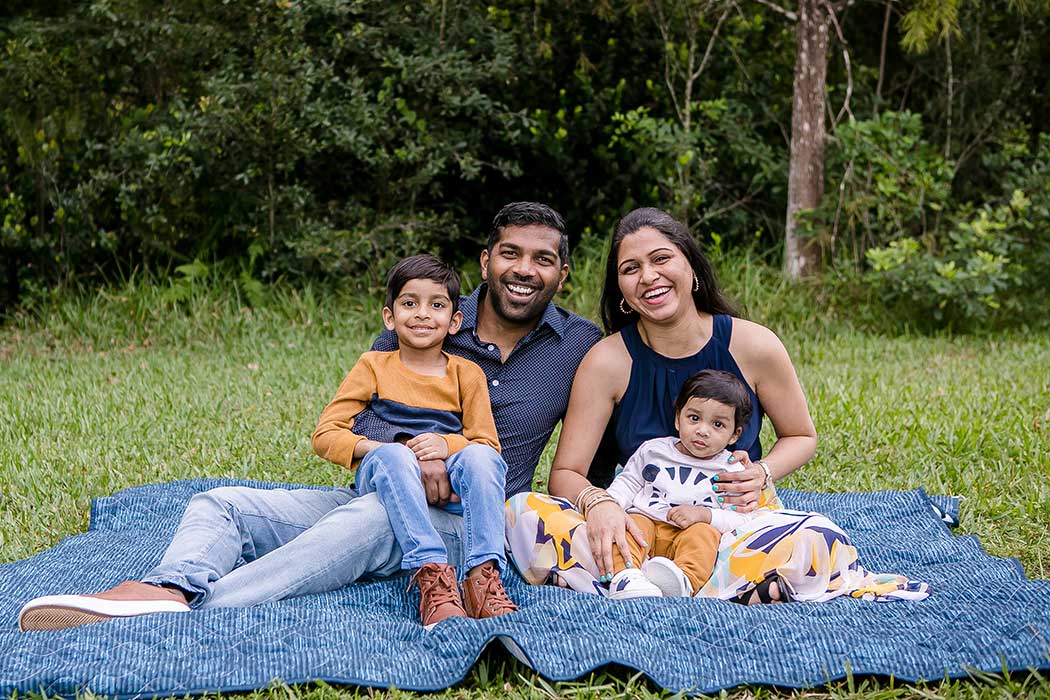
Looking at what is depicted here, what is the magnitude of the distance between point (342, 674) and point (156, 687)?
43 centimetres

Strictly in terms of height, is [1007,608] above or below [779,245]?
below

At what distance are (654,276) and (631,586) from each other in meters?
0.99

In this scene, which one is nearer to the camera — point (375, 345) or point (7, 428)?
point (375, 345)

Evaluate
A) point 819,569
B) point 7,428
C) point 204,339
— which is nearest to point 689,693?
point 819,569

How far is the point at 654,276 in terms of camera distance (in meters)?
3.70

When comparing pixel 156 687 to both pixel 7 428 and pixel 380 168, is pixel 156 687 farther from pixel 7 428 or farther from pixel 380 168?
pixel 380 168

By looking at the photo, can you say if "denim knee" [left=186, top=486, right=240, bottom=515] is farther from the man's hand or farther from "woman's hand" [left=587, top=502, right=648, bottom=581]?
"woman's hand" [left=587, top=502, right=648, bottom=581]

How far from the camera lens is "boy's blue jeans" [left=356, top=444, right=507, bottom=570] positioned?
3354 millimetres

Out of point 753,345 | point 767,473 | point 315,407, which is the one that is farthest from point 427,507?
point 315,407

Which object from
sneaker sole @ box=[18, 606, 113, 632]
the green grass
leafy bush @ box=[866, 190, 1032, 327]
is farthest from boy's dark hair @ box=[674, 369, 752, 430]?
leafy bush @ box=[866, 190, 1032, 327]

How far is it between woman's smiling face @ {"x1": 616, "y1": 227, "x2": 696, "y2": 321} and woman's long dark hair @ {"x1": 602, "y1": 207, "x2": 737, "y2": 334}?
0.11 feet

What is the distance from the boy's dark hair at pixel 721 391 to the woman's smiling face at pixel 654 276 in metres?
0.24

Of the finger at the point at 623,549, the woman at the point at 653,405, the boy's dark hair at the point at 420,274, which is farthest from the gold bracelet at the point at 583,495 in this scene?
the boy's dark hair at the point at 420,274

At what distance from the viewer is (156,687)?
274 centimetres
